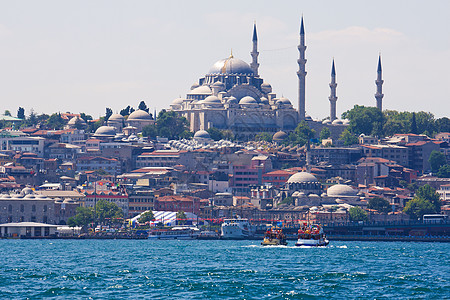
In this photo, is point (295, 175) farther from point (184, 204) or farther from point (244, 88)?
point (244, 88)

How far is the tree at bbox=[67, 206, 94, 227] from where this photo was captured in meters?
120

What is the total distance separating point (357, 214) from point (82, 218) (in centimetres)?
2759

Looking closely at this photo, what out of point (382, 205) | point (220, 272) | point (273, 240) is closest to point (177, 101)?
point (382, 205)

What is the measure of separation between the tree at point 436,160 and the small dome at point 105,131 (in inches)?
1547

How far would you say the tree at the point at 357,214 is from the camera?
13175cm

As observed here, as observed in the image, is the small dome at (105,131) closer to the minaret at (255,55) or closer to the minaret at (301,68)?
the minaret at (255,55)

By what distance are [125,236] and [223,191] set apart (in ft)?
106

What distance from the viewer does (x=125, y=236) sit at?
11550cm

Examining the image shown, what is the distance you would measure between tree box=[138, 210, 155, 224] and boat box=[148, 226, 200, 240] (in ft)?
23.8

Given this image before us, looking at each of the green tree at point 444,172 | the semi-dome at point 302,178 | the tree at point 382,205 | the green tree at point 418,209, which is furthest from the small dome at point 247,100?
the green tree at point 418,209

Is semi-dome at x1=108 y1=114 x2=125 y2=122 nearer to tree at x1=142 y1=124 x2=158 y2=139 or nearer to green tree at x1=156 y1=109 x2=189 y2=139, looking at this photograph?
tree at x1=142 y1=124 x2=158 y2=139

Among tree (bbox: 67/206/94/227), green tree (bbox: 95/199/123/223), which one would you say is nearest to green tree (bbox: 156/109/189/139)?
green tree (bbox: 95/199/123/223)

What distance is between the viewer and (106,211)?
124625mm

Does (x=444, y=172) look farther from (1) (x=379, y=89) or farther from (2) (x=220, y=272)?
(2) (x=220, y=272)
